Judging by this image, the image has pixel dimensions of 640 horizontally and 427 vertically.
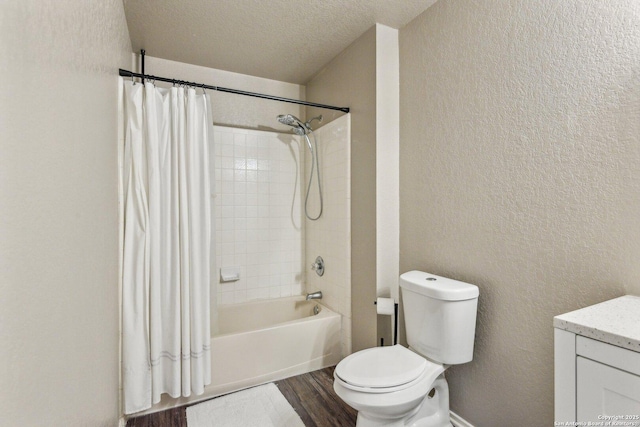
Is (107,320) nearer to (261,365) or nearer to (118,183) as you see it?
(118,183)

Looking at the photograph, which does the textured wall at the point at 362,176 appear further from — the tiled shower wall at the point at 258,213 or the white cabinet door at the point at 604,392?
the white cabinet door at the point at 604,392

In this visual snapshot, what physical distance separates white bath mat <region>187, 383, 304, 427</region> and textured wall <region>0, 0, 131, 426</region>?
0.75 m

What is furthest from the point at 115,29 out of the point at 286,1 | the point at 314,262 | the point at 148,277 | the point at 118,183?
the point at 314,262

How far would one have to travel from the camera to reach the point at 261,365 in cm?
219

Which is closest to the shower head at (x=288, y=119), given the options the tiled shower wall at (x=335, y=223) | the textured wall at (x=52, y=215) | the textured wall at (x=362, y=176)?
the tiled shower wall at (x=335, y=223)

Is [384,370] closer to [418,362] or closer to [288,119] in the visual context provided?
[418,362]

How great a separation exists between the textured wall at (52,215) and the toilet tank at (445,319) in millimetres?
1374

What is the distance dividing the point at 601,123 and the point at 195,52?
8.16 ft

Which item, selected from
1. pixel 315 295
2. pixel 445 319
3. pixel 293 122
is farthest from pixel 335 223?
pixel 445 319

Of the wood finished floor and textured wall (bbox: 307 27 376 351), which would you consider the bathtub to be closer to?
the wood finished floor

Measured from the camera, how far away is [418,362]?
154 centimetres

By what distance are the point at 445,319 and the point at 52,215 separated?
59.8 inches

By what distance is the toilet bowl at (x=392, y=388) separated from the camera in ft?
4.49

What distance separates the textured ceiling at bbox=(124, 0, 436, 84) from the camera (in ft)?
6.20
